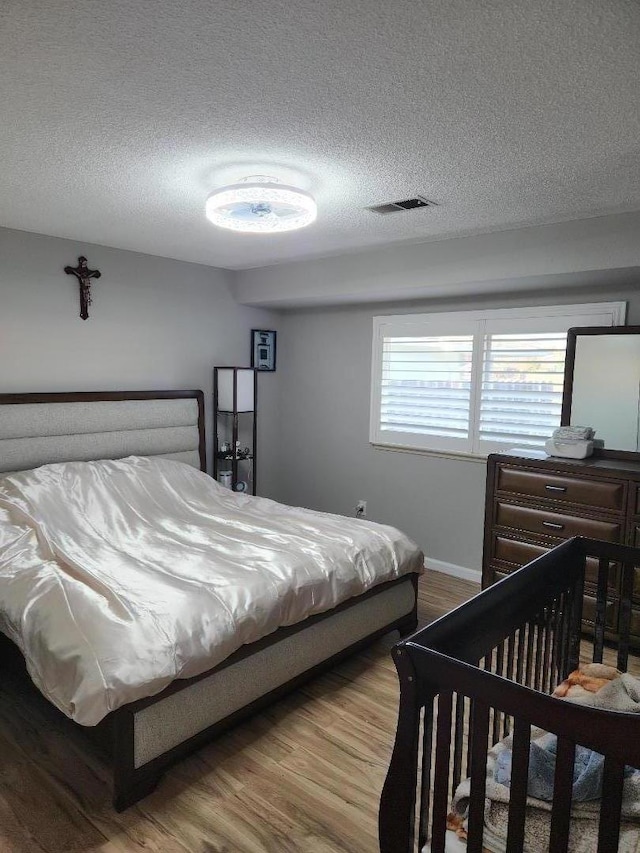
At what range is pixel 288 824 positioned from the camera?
1.87 meters

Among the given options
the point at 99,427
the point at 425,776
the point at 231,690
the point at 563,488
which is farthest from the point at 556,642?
the point at 99,427

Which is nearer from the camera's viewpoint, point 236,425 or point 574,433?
point 574,433

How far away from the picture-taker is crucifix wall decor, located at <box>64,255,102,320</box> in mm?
3714

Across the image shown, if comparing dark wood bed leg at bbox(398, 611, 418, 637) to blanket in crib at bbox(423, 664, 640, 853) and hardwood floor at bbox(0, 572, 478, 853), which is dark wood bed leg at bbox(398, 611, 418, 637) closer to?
hardwood floor at bbox(0, 572, 478, 853)

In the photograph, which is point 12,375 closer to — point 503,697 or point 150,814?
point 150,814

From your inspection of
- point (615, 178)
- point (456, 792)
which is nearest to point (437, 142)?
point (615, 178)

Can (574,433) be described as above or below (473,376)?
below

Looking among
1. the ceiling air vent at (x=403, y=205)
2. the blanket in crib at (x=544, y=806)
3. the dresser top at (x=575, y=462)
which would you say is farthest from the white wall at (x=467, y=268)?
the blanket in crib at (x=544, y=806)

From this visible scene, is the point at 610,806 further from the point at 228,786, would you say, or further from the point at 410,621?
the point at 410,621

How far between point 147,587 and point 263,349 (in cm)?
305

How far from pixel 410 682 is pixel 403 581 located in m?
2.03

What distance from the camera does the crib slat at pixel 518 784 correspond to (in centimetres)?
107

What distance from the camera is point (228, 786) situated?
2.03 meters

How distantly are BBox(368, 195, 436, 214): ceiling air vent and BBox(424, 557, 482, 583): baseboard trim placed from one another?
8.58ft
